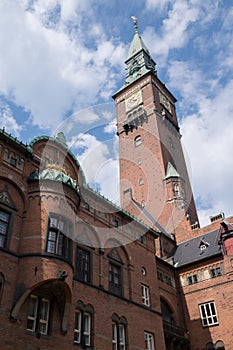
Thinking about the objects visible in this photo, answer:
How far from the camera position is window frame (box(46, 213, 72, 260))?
2145cm

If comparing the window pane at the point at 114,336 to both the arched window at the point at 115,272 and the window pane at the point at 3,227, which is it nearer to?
the arched window at the point at 115,272

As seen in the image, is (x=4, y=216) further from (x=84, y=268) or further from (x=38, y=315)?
(x=84, y=268)

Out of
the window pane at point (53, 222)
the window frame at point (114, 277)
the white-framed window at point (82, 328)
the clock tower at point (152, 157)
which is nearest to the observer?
the white-framed window at point (82, 328)

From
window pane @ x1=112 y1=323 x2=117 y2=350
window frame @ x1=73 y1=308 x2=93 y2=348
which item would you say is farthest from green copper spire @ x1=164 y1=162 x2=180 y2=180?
window frame @ x1=73 y1=308 x2=93 y2=348

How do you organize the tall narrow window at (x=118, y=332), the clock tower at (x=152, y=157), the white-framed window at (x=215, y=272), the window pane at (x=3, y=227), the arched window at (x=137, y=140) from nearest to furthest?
the window pane at (x=3, y=227), the tall narrow window at (x=118, y=332), the white-framed window at (x=215, y=272), the clock tower at (x=152, y=157), the arched window at (x=137, y=140)

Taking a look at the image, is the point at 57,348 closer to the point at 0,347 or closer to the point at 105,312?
the point at 0,347

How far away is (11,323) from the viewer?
59.9 feet

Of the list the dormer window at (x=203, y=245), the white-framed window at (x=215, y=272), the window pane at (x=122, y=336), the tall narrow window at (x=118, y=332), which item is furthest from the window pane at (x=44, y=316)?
the dormer window at (x=203, y=245)

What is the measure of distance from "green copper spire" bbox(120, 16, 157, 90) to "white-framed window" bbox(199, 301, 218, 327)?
4913 centimetres

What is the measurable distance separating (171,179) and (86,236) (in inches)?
1292

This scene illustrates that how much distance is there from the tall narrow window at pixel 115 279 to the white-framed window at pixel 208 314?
1387cm

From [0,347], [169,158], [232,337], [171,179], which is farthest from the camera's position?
[169,158]

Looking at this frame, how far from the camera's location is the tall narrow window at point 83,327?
2194 centimetres

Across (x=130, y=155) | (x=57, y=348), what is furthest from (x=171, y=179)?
(x=57, y=348)
